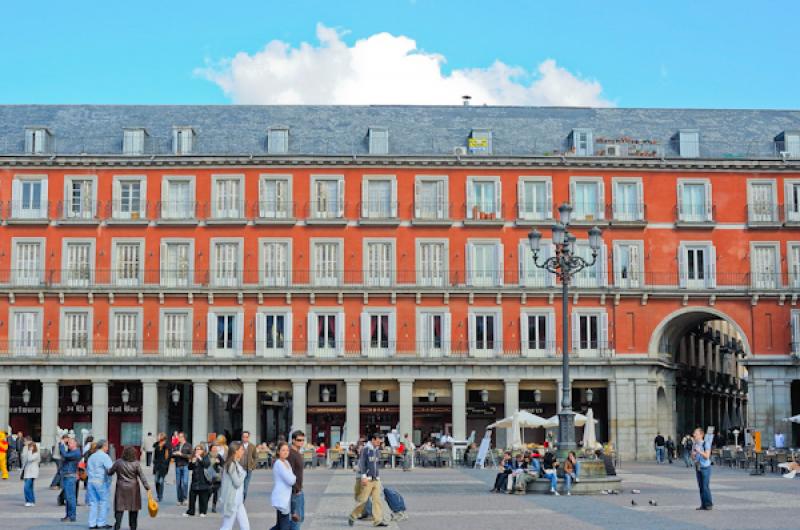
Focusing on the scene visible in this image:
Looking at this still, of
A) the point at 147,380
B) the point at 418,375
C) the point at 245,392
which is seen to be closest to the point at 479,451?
the point at 418,375

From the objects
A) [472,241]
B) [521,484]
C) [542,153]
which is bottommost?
[521,484]

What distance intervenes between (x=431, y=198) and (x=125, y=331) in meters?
17.8

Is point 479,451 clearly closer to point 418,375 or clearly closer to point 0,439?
point 418,375

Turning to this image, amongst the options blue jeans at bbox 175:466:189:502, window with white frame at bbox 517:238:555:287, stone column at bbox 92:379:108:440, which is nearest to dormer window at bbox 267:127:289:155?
window with white frame at bbox 517:238:555:287

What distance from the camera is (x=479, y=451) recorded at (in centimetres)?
5453

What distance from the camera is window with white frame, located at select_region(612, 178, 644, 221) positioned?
66625 millimetres

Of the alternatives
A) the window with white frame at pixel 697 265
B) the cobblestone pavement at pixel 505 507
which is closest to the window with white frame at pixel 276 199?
the window with white frame at pixel 697 265

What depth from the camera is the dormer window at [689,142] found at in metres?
68.2

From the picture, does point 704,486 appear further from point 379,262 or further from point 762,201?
point 762,201

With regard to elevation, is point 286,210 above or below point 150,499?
above

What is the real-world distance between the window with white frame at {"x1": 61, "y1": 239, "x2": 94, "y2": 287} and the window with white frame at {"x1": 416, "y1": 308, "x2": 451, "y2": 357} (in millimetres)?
17808

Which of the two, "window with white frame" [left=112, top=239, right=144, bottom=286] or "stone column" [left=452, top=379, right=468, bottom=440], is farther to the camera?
"window with white frame" [left=112, top=239, right=144, bottom=286]

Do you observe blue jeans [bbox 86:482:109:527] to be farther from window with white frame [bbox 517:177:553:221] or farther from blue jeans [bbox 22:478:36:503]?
window with white frame [bbox 517:177:553:221]

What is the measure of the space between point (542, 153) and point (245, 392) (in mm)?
20761
